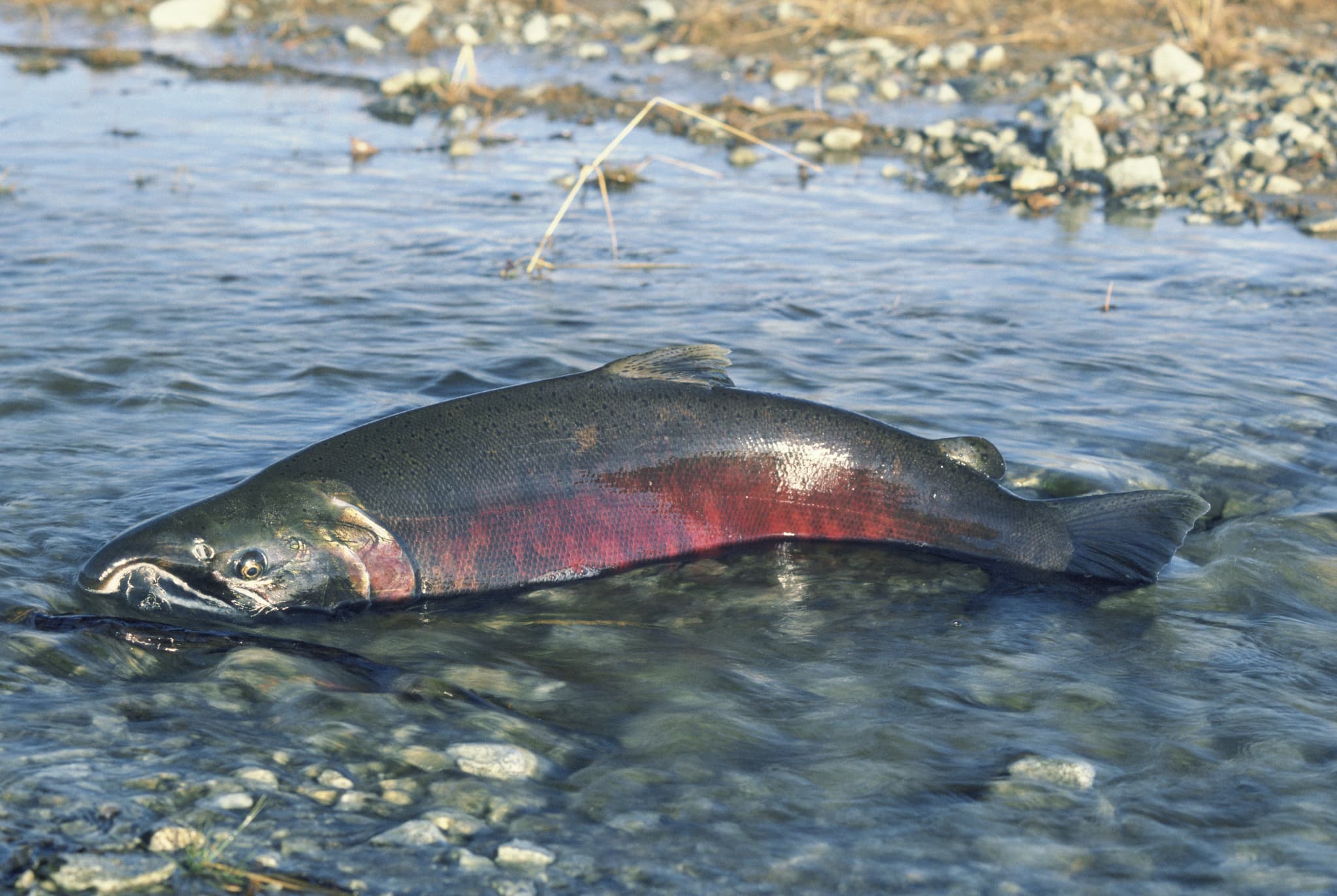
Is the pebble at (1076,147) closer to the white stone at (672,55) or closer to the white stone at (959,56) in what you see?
the white stone at (959,56)

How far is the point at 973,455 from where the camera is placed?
4.79 m

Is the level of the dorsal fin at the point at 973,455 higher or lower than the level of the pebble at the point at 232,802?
higher

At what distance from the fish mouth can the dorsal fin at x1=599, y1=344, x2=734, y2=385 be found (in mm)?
1345

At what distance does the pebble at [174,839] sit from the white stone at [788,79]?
14.6 meters

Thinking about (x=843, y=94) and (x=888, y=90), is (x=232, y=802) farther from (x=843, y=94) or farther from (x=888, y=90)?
(x=888, y=90)

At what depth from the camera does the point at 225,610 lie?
4.12 metres

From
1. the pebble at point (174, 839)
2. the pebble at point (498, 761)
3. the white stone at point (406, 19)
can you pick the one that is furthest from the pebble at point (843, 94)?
the pebble at point (174, 839)

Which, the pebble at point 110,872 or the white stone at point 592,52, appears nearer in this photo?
the pebble at point 110,872

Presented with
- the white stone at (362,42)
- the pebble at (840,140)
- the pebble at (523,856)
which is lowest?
the pebble at (523,856)

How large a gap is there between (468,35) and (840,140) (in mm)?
8765

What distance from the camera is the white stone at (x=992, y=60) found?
54.9ft

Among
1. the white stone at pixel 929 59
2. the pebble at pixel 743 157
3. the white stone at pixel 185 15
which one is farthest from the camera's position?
the white stone at pixel 185 15

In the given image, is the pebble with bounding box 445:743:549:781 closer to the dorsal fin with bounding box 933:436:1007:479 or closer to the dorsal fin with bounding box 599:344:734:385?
the dorsal fin with bounding box 599:344:734:385

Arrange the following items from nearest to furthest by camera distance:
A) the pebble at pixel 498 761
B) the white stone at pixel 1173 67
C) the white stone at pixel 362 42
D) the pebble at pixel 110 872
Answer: the pebble at pixel 110 872 < the pebble at pixel 498 761 < the white stone at pixel 1173 67 < the white stone at pixel 362 42
